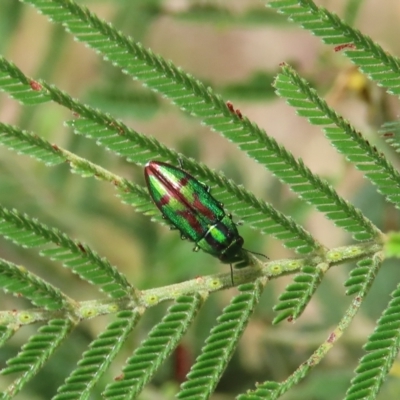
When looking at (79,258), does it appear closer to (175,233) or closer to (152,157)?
(152,157)

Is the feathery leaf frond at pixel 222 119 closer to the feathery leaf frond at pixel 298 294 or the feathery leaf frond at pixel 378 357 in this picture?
the feathery leaf frond at pixel 298 294

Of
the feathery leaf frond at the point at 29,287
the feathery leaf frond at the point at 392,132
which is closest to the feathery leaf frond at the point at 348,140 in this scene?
the feathery leaf frond at the point at 392,132

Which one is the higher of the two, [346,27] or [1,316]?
[346,27]

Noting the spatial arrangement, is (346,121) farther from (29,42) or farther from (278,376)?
(29,42)

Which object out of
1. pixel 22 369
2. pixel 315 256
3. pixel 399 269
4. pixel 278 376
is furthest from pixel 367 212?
pixel 22 369

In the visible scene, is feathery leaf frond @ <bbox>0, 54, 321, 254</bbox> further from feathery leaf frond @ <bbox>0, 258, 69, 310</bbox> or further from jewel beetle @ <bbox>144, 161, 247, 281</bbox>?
feathery leaf frond @ <bbox>0, 258, 69, 310</bbox>

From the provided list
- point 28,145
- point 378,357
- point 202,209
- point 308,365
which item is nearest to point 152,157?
point 28,145
